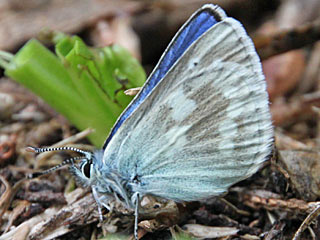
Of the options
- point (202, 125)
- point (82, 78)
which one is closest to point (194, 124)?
point (202, 125)

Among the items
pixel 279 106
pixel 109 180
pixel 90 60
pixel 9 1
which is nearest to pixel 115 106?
pixel 90 60

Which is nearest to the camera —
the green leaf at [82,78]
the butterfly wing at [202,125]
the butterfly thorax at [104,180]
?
the butterfly wing at [202,125]

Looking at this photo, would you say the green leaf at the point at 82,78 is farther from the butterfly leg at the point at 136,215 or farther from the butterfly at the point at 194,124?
the butterfly leg at the point at 136,215

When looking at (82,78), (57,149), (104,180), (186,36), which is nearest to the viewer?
(186,36)

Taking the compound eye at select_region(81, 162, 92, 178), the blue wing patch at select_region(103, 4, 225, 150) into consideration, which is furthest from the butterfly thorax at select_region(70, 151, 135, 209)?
the blue wing patch at select_region(103, 4, 225, 150)

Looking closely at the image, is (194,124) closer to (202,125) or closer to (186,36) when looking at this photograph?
(202,125)

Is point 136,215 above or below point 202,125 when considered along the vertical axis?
below

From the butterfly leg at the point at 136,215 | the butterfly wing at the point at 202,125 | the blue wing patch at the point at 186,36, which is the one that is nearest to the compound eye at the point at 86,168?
the butterfly wing at the point at 202,125
